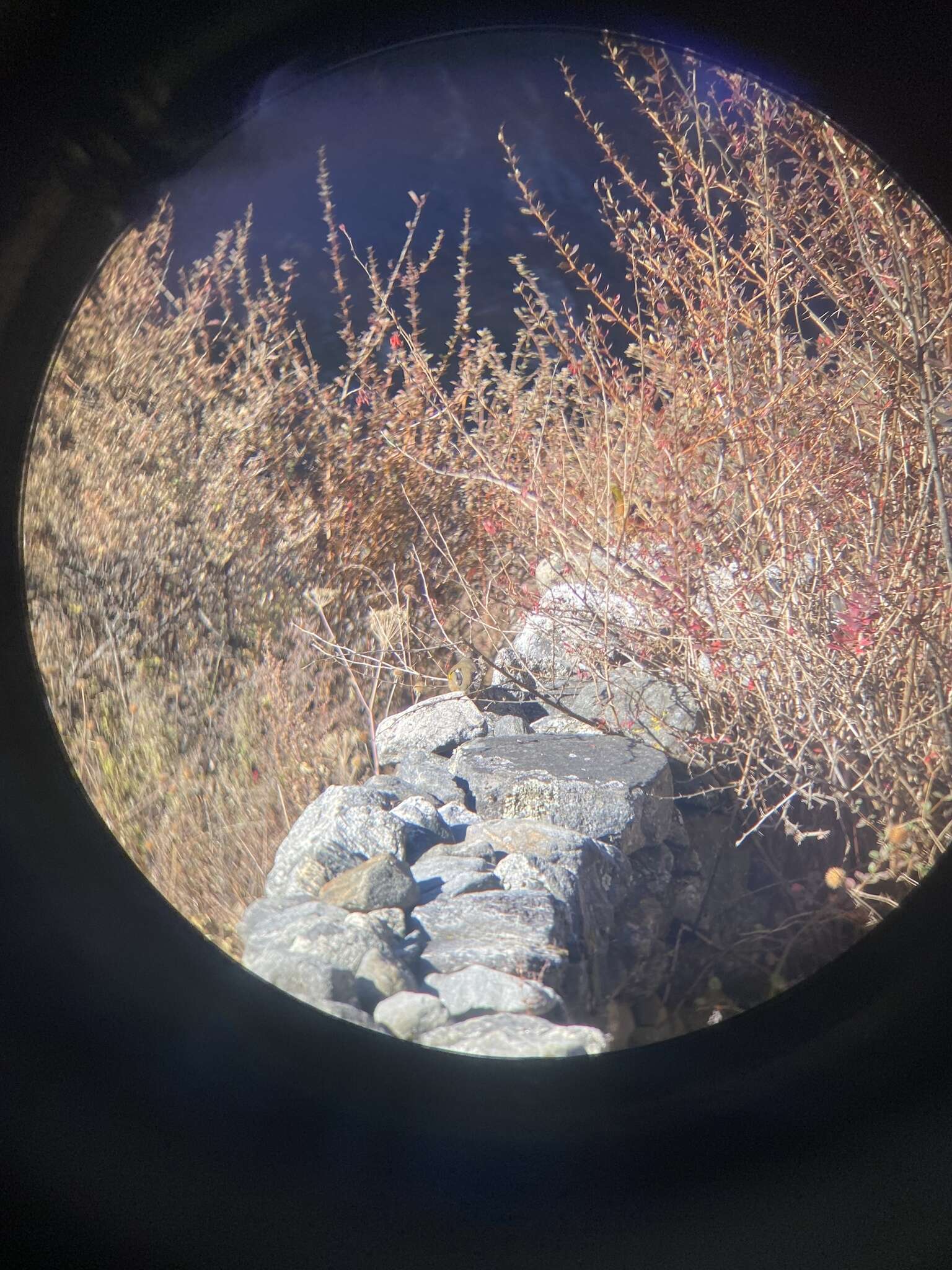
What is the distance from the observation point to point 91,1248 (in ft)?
3.06

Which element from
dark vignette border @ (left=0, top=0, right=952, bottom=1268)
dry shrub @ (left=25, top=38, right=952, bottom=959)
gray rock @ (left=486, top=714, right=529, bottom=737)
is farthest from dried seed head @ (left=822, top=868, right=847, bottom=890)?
gray rock @ (left=486, top=714, right=529, bottom=737)

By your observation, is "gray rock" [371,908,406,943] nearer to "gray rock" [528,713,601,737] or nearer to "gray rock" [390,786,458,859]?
"gray rock" [390,786,458,859]

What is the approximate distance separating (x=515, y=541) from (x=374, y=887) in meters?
0.52

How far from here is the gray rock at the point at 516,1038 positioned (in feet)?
3.44

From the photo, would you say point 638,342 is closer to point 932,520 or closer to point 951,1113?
point 932,520

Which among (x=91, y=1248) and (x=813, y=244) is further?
(x=813, y=244)

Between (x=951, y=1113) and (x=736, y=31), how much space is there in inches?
47.6

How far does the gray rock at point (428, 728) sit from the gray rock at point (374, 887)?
0.15 metres

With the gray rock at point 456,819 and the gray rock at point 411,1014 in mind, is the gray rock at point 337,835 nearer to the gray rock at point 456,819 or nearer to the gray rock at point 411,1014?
the gray rock at point 456,819

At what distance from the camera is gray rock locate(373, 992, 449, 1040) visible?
1.05 m

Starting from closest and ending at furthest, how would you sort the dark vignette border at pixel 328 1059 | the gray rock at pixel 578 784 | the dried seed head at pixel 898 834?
the dark vignette border at pixel 328 1059
the dried seed head at pixel 898 834
the gray rock at pixel 578 784

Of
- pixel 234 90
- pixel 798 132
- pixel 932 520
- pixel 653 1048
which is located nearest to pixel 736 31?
pixel 798 132

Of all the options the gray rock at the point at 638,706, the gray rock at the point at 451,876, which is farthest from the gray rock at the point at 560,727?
the gray rock at the point at 451,876

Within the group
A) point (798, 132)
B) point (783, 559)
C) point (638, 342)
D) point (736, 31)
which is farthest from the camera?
point (783, 559)
